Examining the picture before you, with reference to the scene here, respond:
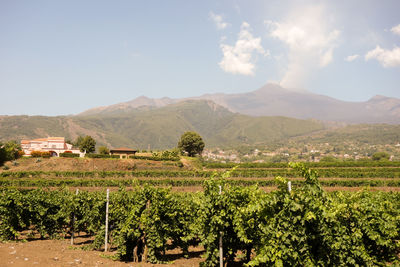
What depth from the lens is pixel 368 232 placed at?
10.5 metres

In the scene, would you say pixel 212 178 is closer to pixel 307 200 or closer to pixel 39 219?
pixel 307 200

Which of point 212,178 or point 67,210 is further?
point 67,210

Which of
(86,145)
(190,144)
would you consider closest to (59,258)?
(86,145)

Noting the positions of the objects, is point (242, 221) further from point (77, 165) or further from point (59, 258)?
point (77, 165)

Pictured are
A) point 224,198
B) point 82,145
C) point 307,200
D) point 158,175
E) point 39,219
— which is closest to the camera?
point 307,200

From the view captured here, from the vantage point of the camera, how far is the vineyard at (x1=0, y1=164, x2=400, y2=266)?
8.70 meters

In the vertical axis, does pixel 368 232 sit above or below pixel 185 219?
above

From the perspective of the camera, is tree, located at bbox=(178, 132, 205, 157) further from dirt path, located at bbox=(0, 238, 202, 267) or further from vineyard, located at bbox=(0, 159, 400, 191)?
dirt path, located at bbox=(0, 238, 202, 267)

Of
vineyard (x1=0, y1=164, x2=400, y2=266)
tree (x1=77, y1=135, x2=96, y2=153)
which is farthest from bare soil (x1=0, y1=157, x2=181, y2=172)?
vineyard (x1=0, y1=164, x2=400, y2=266)

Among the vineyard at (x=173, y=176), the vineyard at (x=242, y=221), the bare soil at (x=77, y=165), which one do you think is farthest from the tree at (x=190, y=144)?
the vineyard at (x=242, y=221)

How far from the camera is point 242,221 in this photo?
1099 centimetres

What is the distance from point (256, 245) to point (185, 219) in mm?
Answer: 6559

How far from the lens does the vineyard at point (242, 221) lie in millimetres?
8703

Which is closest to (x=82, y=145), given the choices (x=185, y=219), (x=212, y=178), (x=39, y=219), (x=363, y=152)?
(x=39, y=219)
